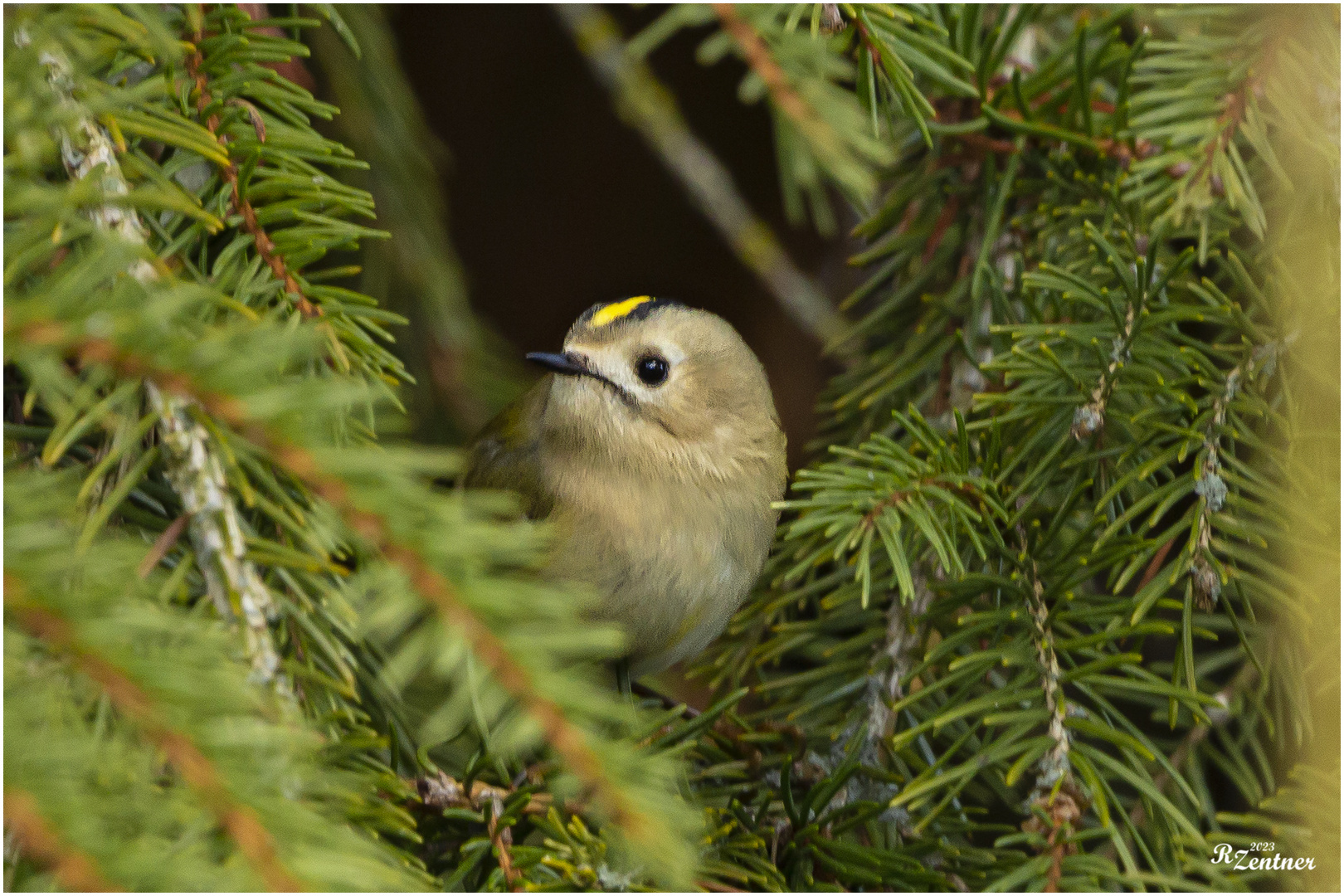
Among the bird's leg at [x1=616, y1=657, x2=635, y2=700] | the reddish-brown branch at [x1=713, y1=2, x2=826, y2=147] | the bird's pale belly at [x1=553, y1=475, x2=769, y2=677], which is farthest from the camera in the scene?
the bird's leg at [x1=616, y1=657, x2=635, y2=700]

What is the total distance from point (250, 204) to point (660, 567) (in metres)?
0.74

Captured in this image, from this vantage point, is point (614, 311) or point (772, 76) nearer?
point (772, 76)

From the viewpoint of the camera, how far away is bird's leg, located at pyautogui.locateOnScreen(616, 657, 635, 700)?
1.65 meters

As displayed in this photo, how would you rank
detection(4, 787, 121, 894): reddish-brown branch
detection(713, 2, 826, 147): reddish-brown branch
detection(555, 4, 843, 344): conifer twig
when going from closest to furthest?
detection(4, 787, 121, 894): reddish-brown branch
detection(713, 2, 826, 147): reddish-brown branch
detection(555, 4, 843, 344): conifer twig

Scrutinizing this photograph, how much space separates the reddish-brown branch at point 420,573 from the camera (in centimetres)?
66

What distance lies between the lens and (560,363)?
164 cm

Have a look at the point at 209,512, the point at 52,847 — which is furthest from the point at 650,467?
the point at 52,847

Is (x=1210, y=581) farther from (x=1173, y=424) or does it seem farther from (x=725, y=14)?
(x=725, y=14)

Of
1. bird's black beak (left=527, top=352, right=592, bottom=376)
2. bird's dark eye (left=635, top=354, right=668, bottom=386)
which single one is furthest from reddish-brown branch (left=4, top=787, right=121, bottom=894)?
bird's dark eye (left=635, top=354, right=668, bottom=386)

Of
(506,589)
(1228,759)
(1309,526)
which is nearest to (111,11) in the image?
(506,589)

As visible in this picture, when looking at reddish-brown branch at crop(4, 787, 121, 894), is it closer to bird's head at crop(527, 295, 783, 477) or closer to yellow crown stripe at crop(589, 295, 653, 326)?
bird's head at crop(527, 295, 783, 477)

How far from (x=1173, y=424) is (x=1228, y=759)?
0.65 metres

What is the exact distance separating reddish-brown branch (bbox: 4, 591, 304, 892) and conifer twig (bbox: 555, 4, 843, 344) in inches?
53.0

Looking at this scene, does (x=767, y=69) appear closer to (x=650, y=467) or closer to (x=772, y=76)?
(x=772, y=76)
